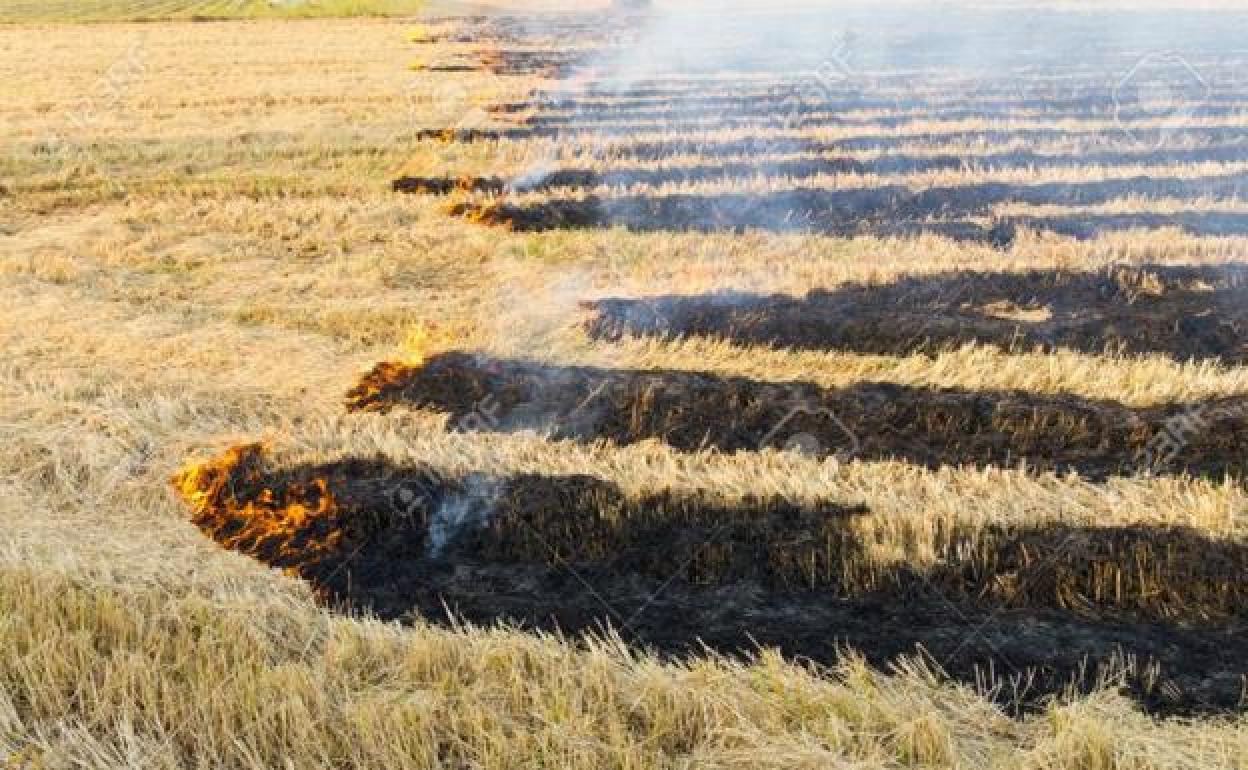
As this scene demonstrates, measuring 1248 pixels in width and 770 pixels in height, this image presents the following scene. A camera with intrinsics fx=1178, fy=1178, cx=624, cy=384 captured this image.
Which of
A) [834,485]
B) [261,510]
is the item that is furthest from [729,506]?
[261,510]

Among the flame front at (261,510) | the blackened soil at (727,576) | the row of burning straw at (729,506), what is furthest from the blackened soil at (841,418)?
the flame front at (261,510)

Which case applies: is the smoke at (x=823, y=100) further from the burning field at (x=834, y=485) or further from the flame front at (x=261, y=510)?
the flame front at (x=261, y=510)

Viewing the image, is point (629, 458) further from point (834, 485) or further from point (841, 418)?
point (841, 418)

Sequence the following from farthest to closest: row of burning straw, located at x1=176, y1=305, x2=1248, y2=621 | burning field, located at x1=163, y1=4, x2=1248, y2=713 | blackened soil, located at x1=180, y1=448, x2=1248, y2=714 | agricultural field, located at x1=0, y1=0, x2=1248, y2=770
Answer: row of burning straw, located at x1=176, y1=305, x2=1248, y2=621
burning field, located at x1=163, y1=4, x2=1248, y2=713
blackened soil, located at x1=180, y1=448, x2=1248, y2=714
agricultural field, located at x1=0, y1=0, x2=1248, y2=770

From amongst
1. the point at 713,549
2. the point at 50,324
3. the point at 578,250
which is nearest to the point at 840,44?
the point at 578,250

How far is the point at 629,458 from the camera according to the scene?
6.23 m

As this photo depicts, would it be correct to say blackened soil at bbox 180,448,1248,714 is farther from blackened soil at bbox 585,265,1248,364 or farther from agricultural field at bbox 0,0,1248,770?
blackened soil at bbox 585,265,1248,364

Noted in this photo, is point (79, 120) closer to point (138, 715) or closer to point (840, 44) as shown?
point (138, 715)

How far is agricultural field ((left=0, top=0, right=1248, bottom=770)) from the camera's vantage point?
12.8ft

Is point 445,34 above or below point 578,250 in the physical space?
above

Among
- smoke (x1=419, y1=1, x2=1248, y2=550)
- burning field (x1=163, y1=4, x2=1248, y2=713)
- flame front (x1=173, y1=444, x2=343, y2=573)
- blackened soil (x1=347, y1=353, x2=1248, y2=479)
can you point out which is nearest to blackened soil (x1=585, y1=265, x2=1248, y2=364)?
burning field (x1=163, y1=4, x2=1248, y2=713)

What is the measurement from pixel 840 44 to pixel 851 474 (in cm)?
3085

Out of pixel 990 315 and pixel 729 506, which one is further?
pixel 990 315

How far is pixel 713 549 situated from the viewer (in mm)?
5305
